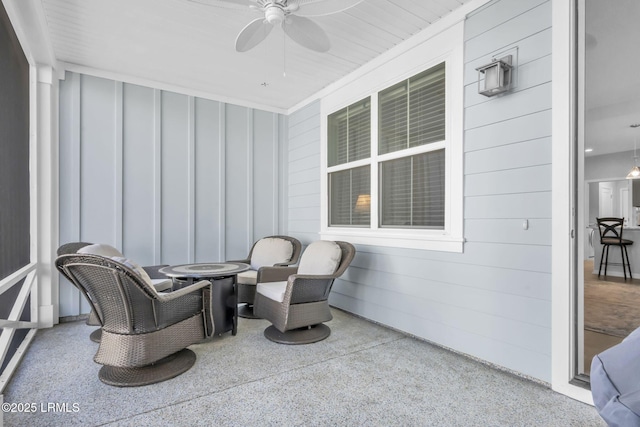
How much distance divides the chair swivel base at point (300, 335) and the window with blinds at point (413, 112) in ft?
6.47

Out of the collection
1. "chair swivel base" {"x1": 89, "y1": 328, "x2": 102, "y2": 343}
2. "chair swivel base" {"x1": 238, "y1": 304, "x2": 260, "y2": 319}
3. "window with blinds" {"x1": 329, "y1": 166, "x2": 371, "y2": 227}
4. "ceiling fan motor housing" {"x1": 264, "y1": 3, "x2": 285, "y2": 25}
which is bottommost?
"chair swivel base" {"x1": 238, "y1": 304, "x2": 260, "y2": 319}

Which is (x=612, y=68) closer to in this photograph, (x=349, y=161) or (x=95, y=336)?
(x=349, y=161)

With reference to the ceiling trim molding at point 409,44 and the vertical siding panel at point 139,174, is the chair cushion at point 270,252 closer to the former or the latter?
the vertical siding panel at point 139,174

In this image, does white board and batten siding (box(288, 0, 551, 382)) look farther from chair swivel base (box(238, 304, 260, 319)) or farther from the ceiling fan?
chair swivel base (box(238, 304, 260, 319))

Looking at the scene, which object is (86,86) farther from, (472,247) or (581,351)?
(581,351)

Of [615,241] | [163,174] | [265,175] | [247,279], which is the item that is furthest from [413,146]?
[615,241]

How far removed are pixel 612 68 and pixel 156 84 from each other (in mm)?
5517

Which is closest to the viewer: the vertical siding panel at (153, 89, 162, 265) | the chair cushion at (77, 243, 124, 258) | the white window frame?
the chair cushion at (77, 243, 124, 258)

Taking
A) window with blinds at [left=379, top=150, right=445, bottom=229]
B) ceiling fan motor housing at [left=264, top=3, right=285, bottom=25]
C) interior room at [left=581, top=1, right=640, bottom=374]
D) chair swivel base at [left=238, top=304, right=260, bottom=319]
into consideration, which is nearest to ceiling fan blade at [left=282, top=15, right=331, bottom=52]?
ceiling fan motor housing at [left=264, top=3, right=285, bottom=25]

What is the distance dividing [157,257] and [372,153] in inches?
114

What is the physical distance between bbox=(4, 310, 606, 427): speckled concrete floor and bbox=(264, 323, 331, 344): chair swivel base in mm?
100

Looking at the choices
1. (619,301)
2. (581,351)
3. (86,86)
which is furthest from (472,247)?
(86,86)

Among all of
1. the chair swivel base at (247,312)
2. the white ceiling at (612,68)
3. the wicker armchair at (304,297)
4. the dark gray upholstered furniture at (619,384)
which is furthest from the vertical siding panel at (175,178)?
the white ceiling at (612,68)

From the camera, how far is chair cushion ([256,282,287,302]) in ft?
10.3
